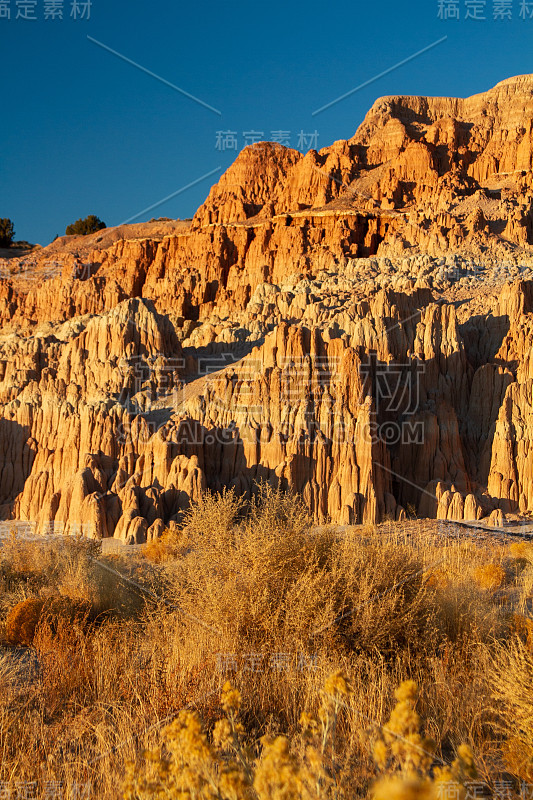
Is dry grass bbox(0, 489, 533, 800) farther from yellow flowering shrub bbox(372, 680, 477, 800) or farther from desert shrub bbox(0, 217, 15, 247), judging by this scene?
desert shrub bbox(0, 217, 15, 247)

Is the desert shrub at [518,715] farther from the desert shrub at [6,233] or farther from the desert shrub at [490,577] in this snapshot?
the desert shrub at [6,233]

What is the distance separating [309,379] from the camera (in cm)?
2805

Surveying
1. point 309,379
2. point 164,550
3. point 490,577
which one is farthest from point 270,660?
point 309,379

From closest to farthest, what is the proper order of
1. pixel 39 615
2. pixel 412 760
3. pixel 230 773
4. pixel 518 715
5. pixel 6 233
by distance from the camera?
pixel 412 760 < pixel 230 773 < pixel 518 715 < pixel 39 615 < pixel 6 233

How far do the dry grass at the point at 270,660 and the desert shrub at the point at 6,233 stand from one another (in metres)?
106

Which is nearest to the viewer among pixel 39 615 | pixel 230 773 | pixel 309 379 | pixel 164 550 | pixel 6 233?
pixel 230 773

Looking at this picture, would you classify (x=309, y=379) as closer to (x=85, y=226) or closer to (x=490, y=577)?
(x=490, y=577)

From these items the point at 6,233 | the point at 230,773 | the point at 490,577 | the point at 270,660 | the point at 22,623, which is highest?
the point at 6,233

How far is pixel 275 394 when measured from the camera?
27828 millimetres

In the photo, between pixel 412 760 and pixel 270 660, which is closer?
pixel 412 760

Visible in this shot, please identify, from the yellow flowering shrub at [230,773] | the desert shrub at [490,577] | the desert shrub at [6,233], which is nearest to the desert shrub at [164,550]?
the desert shrub at [490,577]

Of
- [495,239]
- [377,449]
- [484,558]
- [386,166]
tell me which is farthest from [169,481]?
[386,166]

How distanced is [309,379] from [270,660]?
877 inches

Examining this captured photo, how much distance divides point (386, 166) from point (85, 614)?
7642cm
